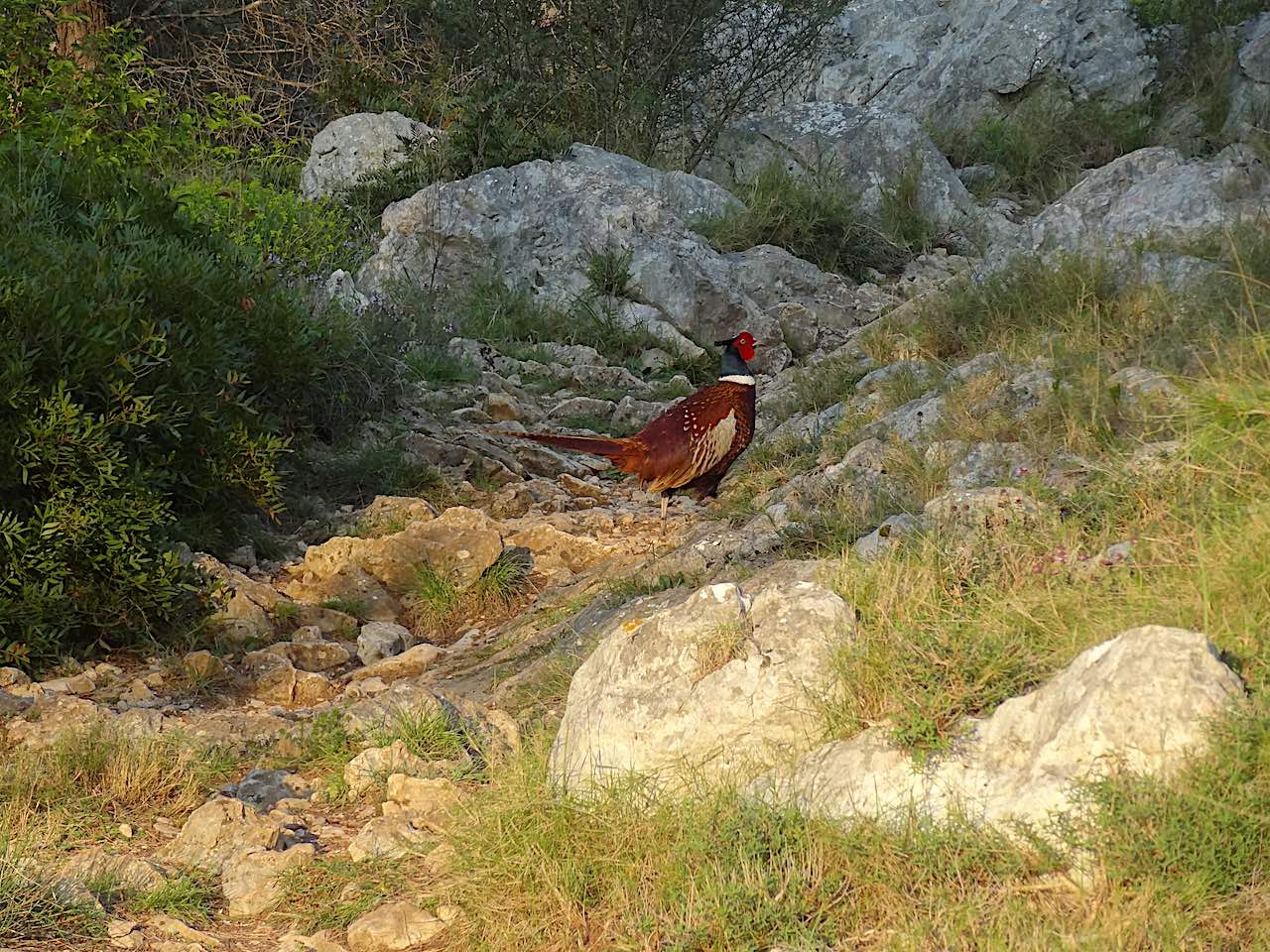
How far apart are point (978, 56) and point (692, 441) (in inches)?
384

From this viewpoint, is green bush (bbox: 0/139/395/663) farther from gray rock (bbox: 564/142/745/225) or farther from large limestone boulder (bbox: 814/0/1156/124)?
large limestone boulder (bbox: 814/0/1156/124)

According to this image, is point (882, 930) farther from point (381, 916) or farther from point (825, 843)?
point (381, 916)

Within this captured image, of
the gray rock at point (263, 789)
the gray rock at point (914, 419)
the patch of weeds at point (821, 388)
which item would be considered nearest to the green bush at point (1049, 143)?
the patch of weeds at point (821, 388)

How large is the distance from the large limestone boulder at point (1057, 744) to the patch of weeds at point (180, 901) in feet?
4.24

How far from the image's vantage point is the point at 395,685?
445 centimetres

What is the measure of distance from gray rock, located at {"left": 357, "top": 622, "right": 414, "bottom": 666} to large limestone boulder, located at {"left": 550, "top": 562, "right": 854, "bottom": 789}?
1.86m

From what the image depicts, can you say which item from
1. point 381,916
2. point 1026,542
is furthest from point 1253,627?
point 381,916

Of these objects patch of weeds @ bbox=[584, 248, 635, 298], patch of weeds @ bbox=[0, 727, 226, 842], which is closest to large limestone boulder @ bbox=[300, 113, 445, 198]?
patch of weeds @ bbox=[584, 248, 635, 298]

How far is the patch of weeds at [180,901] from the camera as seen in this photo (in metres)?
2.96

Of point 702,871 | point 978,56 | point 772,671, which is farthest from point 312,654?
point 978,56

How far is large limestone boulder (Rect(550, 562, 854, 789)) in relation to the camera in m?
2.93

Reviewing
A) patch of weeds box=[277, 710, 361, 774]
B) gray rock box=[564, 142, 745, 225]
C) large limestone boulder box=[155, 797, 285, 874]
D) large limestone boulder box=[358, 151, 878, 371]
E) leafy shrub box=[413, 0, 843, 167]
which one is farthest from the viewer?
leafy shrub box=[413, 0, 843, 167]

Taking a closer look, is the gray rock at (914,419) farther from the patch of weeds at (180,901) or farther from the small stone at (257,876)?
the patch of weeds at (180,901)

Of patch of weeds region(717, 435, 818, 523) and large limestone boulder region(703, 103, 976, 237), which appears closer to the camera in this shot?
patch of weeds region(717, 435, 818, 523)
